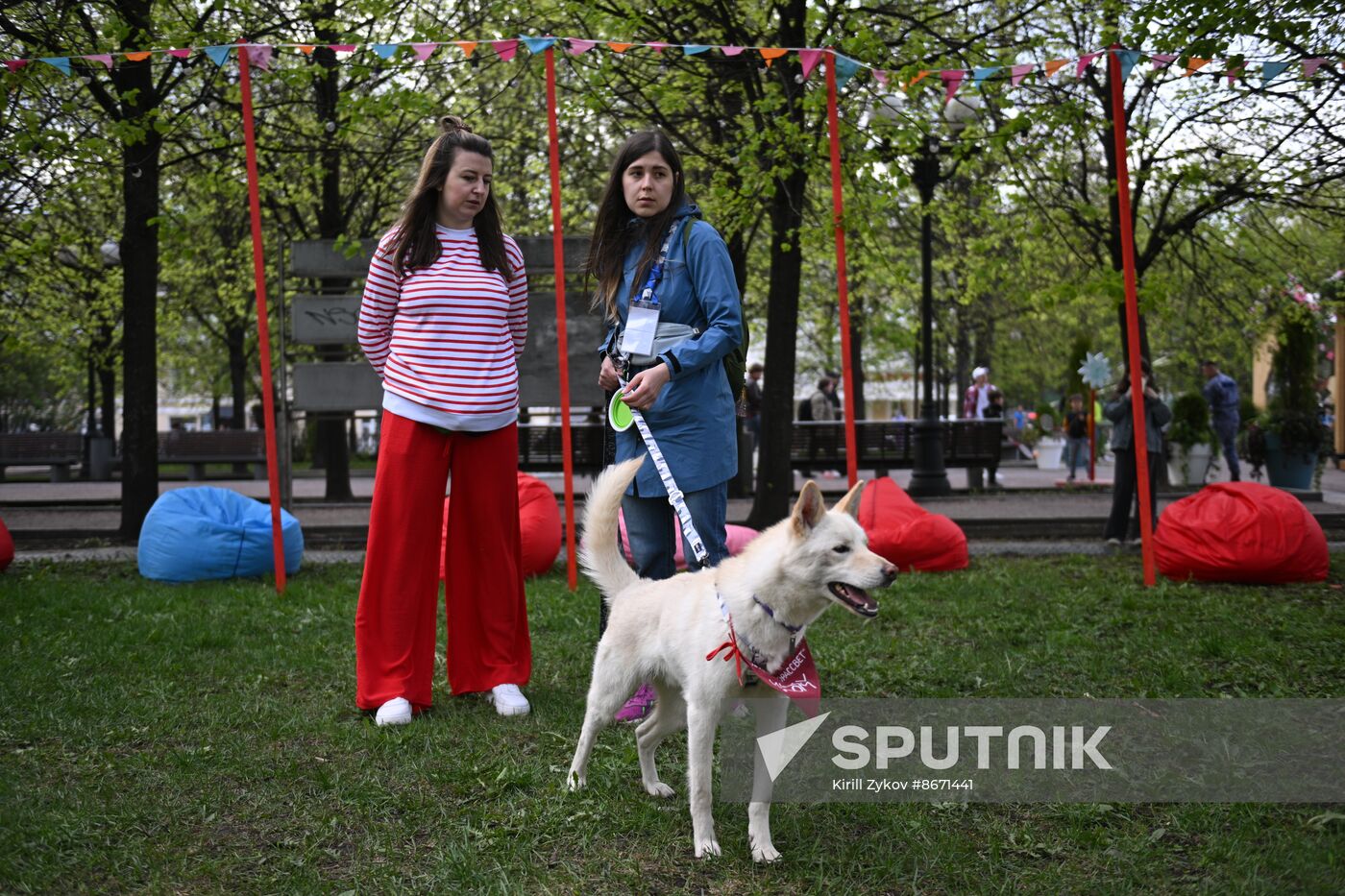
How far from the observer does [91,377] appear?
2758 cm

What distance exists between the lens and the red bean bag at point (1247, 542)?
825cm

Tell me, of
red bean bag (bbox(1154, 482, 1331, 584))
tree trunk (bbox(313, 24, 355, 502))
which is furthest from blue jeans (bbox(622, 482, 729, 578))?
tree trunk (bbox(313, 24, 355, 502))

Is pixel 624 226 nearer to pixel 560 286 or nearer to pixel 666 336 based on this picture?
pixel 666 336

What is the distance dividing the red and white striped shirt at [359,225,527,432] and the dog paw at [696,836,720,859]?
2.23 meters

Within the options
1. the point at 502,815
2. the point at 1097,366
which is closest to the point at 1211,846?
the point at 502,815

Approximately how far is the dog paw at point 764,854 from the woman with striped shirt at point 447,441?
187 centimetres

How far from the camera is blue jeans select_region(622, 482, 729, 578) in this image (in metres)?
4.18

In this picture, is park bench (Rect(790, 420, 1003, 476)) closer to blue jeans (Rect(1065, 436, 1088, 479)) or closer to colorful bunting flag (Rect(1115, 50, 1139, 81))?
blue jeans (Rect(1065, 436, 1088, 479))

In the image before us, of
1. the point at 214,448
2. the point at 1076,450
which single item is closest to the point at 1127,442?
the point at 1076,450

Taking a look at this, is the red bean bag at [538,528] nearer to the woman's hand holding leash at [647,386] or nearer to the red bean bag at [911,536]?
the red bean bag at [911,536]

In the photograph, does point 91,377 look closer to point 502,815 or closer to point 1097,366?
point 1097,366

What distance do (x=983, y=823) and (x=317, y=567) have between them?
7270 mm

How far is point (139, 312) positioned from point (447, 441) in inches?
319

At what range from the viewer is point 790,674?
3.28 meters
